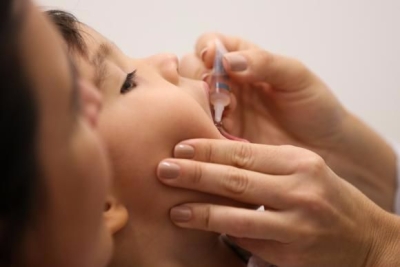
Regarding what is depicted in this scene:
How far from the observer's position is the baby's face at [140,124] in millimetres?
730

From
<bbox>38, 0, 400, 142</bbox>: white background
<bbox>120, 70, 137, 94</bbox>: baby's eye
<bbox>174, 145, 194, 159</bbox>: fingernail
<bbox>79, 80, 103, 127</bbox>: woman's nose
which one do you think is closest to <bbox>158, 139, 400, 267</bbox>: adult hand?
<bbox>174, 145, 194, 159</bbox>: fingernail

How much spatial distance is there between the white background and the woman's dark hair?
3.69 feet

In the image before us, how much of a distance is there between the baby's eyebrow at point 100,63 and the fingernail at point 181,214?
0.20 metres

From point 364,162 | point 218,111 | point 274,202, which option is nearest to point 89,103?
point 274,202

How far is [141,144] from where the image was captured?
2.43 ft

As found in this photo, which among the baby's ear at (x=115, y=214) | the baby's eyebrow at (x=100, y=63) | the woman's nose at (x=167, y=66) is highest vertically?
the baby's eyebrow at (x=100, y=63)

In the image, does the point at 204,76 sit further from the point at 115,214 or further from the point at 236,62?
the point at 115,214

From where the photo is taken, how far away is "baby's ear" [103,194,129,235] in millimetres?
702

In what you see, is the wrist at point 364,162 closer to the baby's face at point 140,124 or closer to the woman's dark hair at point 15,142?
the baby's face at point 140,124

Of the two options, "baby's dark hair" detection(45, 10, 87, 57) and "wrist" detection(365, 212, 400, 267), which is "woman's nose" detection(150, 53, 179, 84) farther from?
"wrist" detection(365, 212, 400, 267)

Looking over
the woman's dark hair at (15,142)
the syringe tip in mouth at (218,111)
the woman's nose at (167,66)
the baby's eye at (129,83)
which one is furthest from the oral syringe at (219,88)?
the woman's dark hair at (15,142)

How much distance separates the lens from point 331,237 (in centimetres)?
81

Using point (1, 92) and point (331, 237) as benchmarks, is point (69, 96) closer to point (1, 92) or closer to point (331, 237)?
point (1, 92)

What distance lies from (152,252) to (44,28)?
16.6 inches
